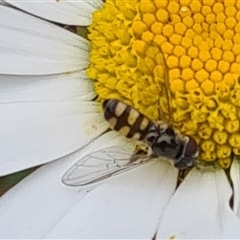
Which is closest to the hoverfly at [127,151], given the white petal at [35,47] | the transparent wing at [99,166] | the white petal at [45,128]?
the transparent wing at [99,166]

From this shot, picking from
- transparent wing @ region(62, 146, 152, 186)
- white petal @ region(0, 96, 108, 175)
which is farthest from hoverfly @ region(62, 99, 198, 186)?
white petal @ region(0, 96, 108, 175)

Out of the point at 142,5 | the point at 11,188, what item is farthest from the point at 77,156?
the point at 142,5

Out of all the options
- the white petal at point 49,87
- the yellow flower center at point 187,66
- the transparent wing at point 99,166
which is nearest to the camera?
the transparent wing at point 99,166

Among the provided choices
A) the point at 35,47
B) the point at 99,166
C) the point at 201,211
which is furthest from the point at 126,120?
the point at 35,47

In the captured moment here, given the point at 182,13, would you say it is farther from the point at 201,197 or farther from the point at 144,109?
the point at 201,197

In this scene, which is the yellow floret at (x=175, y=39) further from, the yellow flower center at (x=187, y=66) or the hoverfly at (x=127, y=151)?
the hoverfly at (x=127, y=151)

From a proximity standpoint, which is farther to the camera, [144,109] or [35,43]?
[35,43]

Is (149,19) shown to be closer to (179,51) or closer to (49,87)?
(179,51)
